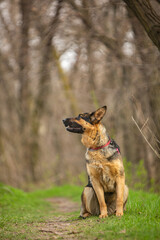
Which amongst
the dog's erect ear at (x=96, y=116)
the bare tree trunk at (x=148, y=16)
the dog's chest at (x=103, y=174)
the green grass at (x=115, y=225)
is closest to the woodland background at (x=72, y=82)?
the bare tree trunk at (x=148, y=16)

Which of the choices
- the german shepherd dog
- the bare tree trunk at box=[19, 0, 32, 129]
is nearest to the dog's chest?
the german shepherd dog

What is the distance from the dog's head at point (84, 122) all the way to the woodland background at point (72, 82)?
30.6 inches

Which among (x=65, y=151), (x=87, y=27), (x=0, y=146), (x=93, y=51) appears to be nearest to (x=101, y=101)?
(x=93, y=51)

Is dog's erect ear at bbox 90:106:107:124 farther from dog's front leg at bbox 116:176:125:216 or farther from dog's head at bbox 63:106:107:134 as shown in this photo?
dog's front leg at bbox 116:176:125:216

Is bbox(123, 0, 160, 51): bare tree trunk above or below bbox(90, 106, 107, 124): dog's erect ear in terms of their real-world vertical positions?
above

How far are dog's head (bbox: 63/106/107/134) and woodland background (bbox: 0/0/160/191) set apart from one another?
2.55ft

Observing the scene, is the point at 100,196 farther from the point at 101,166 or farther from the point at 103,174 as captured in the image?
the point at 101,166

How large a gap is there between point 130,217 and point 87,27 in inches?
300

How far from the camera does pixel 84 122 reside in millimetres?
6215

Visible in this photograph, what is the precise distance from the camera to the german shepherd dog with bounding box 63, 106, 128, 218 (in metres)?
6.01

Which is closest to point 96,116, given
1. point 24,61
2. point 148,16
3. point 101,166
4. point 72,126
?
point 72,126

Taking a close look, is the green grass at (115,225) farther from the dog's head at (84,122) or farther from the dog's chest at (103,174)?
the dog's head at (84,122)

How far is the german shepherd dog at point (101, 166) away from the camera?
601 cm

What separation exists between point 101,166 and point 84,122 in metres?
0.94
